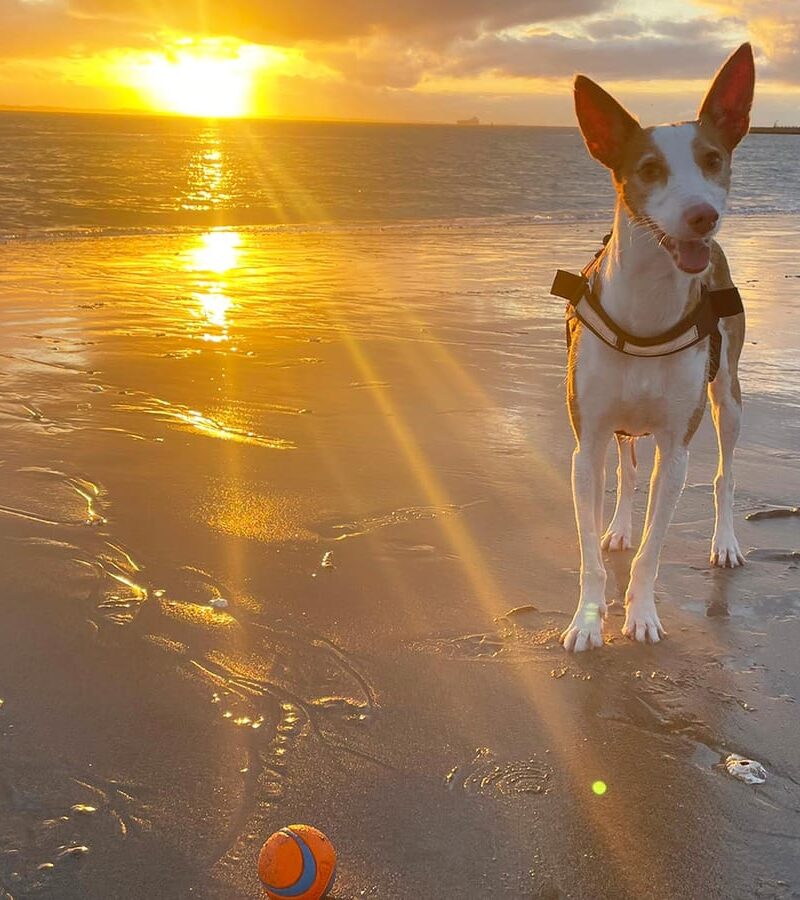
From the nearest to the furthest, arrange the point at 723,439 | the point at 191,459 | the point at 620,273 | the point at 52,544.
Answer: the point at 620,273
the point at 52,544
the point at 723,439
the point at 191,459

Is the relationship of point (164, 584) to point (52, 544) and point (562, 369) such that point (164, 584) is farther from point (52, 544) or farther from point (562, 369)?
point (562, 369)

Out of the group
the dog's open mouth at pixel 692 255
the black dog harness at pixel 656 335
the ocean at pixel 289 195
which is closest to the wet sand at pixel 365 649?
the black dog harness at pixel 656 335

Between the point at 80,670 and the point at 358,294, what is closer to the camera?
the point at 80,670

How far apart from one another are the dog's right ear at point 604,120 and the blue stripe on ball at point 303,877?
2.78 m

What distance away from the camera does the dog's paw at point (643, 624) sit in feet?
13.9

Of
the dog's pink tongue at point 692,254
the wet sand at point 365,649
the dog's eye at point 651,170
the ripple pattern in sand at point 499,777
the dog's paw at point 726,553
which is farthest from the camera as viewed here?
the dog's paw at point 726,553

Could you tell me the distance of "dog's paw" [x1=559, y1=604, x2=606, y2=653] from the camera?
4.13 meters

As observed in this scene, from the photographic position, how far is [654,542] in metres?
4.33

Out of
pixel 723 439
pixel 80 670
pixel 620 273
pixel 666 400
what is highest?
pixel 620 273

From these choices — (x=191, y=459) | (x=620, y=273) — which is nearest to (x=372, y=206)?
(x=191, y=459)

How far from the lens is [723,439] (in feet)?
17.2

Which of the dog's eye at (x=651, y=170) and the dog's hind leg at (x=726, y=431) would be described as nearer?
the dog's eye at (x=651, y=170)

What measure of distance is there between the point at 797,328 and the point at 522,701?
26.7ft

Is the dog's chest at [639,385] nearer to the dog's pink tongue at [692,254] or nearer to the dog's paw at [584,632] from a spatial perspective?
the dog's pink tongue at [692,254]
